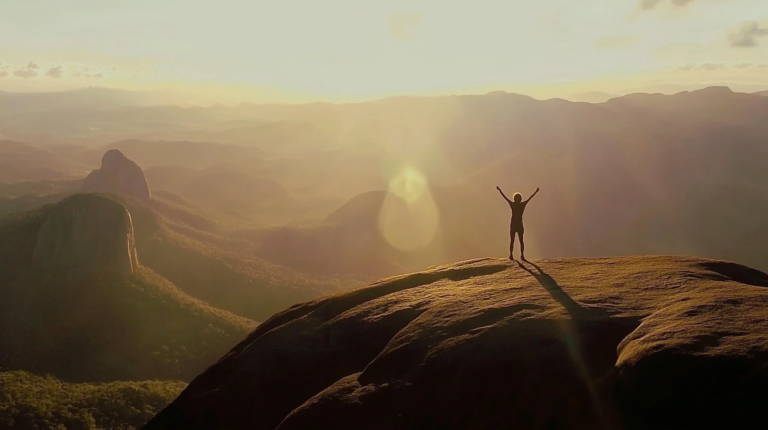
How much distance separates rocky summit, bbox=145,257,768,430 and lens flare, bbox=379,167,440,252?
97.4 metres

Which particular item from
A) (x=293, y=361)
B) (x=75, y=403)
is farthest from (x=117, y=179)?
(x=293, y=361)

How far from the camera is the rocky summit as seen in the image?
10.9 metres

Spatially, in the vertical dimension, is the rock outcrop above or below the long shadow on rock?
above

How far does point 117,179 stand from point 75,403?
83.9m

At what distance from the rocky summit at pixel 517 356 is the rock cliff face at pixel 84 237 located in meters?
51.8

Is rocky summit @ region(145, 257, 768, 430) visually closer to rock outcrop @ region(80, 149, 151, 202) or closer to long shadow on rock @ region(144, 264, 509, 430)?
long shadow on rock @ region(144, 264, 509, 430)

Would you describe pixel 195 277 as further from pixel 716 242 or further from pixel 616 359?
pixel 716 242

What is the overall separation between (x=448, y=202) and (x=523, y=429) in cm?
12599

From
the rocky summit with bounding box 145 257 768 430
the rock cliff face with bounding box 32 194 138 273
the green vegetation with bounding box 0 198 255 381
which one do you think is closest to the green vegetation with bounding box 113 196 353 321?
the green vegetation with bounding box 0 198 255 381

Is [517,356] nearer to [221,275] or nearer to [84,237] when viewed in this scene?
[84,237]

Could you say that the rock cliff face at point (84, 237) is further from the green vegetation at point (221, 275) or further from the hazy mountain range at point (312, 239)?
the green vegetation at point (221, 275)

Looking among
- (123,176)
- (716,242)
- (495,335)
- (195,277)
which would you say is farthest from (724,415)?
(716,242)

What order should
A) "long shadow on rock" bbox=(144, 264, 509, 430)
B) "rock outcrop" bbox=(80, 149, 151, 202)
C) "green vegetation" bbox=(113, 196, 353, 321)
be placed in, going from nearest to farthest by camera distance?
1. "long shadow on rock" bbox=(144, 264, 509, 430)
2. "green vegetation" bbox=(113, 196, 353, 321)
3. "rock outcrop" bbox=(80, 149, 151, 202)

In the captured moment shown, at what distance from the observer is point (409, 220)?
128m
